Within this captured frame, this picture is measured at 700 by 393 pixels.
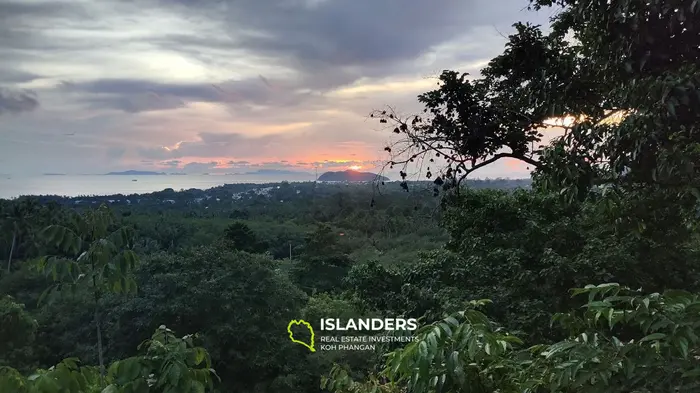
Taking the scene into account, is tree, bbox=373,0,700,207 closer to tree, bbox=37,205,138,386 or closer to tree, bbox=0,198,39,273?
tree, bbox=37,205,138,386

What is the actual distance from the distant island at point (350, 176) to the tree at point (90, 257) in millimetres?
1681

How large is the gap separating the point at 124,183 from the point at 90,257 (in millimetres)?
4347

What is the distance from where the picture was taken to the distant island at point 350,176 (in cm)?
265

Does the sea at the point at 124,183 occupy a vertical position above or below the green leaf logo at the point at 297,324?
above

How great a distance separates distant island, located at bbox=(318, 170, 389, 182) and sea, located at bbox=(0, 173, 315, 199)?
25 centimetres

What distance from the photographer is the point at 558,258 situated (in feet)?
11.1

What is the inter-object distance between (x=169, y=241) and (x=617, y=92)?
7275mm

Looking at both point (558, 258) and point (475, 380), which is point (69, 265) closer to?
point (475, 380)

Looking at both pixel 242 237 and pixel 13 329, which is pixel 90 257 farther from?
pixel 13 329

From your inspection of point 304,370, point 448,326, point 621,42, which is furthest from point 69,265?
point 304,370

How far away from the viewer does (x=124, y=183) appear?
16.3 feet

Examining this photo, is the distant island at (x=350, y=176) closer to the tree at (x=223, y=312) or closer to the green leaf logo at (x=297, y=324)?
the tree at (x=223, y=312)

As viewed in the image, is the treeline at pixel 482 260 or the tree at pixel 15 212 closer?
the treeline at pixel 482 260

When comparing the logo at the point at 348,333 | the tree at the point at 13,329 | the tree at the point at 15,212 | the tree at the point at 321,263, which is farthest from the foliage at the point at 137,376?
the tree at the point at 13,329
